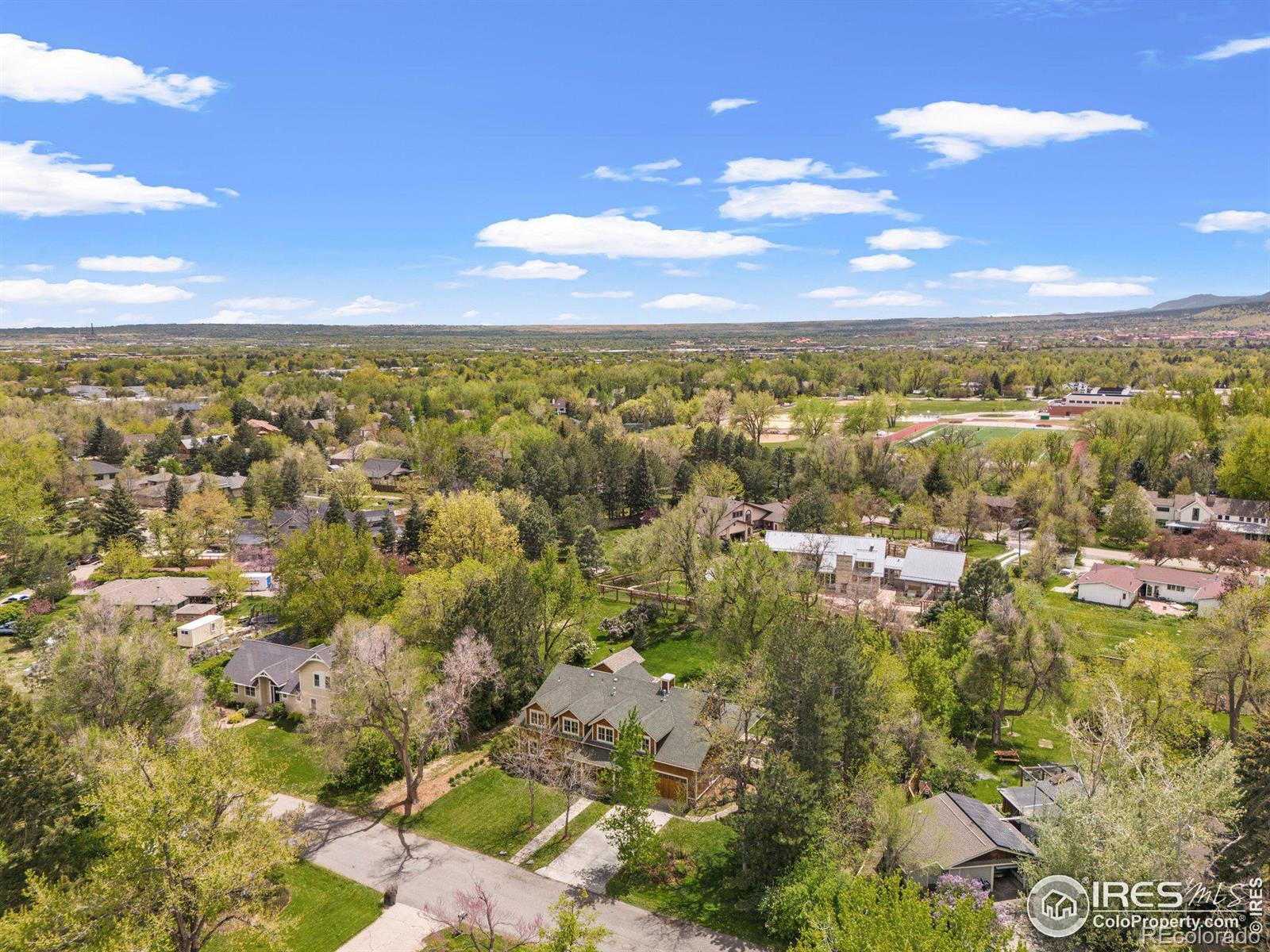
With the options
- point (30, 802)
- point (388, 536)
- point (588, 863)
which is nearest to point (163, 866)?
point (30, 802)

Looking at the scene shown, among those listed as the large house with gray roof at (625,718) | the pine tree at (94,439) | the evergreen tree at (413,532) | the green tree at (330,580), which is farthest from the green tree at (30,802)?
the pine tree at (94,439)

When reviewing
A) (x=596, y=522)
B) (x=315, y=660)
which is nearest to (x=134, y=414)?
(x=596, y=522)


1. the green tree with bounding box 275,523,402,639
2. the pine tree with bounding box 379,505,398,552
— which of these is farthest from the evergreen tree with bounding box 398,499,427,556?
the green tree with bounding box 275,523,402,639

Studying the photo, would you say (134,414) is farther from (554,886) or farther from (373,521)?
(554,886)

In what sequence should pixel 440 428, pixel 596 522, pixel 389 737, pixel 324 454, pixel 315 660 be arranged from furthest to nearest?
pixel 324 454
pixel 440 428
pixel 596 522
pixel 315 660
pixel 389 737

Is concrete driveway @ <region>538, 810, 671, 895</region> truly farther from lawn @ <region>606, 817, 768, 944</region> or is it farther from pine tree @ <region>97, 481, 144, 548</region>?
pine tree @ <region>97, 481, 144, 548</region>

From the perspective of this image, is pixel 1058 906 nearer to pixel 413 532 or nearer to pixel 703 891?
pixel 703 891
